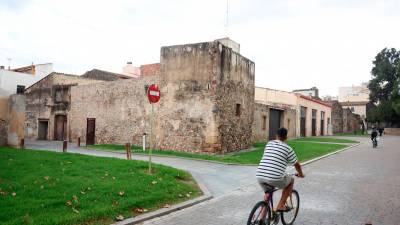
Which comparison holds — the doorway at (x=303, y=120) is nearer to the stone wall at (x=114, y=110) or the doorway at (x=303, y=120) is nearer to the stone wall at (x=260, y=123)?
the stone wall at (x=260, y=123)

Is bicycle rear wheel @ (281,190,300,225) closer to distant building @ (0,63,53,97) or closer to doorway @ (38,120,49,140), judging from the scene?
doorway @ (38,120,49,140)

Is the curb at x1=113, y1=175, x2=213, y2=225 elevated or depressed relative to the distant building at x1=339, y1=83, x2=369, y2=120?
depressed

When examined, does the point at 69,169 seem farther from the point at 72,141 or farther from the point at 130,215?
the point at 72,141

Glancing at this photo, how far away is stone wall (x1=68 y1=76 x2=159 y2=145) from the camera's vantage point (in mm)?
21703

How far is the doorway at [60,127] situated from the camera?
29.2 metres

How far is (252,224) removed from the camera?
5312 millimetres

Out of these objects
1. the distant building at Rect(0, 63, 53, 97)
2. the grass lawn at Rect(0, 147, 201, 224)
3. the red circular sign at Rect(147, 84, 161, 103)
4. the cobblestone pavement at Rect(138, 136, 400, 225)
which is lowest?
the cobblestone pavement at Rect(138, 136, 400, 225)

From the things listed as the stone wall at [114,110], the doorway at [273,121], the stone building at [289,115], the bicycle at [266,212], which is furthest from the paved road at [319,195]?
the doorway at [273,121]

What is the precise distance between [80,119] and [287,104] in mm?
A: 18534

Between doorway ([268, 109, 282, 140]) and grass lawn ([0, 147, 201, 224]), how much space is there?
19.1 metres

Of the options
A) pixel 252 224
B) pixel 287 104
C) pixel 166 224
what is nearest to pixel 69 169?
pixel 166 224

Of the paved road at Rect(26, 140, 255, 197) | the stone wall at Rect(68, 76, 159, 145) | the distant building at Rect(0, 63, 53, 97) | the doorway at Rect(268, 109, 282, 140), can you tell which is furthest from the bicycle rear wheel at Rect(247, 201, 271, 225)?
the distant building at Rect(0, 63, 53, 97)

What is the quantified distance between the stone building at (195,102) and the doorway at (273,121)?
7046 millimetres

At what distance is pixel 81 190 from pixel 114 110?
16587mm
